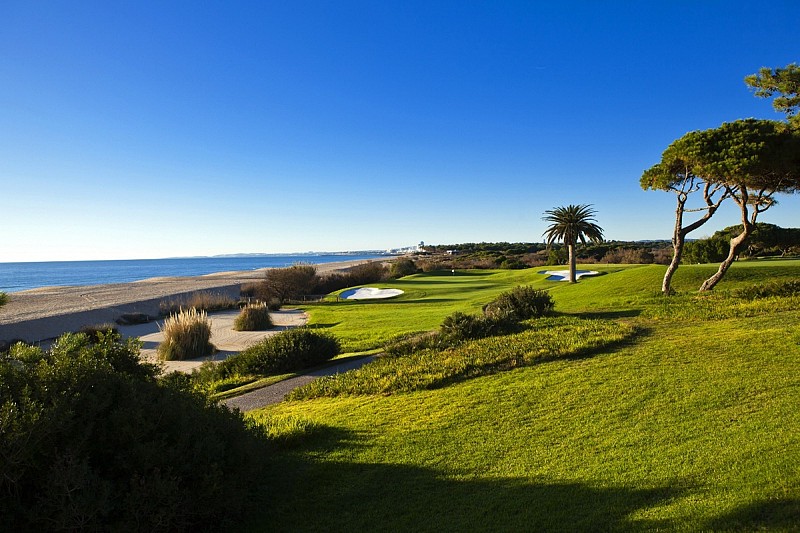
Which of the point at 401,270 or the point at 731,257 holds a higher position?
the point at 731,257

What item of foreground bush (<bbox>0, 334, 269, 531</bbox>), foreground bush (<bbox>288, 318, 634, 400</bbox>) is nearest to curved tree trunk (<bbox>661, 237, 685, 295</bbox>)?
foreground bush (<bbox>288, 318, 634, 400</bbox>)

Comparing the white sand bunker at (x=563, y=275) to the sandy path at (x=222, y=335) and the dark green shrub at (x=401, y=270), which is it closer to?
the dark green shrub at (x=401, y=270)

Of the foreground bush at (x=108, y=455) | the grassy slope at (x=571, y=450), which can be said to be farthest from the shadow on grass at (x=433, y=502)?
the foreground bush at (x=108, y=455)

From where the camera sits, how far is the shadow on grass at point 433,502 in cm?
409

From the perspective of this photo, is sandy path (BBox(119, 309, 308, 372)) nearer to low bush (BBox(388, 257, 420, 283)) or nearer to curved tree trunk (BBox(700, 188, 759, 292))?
curved tree trunk (BBox(700, 188, 759, 292))

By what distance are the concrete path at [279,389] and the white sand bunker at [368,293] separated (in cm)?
1941

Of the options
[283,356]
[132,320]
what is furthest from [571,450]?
[132,320]

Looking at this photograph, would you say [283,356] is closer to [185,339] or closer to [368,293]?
[185,339]

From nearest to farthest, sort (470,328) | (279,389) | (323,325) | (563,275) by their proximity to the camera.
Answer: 1. (279,389)
2. (470,328)
3. (323,325)
4. (563,275)

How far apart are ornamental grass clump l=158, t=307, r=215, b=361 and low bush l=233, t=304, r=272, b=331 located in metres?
5.47

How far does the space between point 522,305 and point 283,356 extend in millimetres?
8287

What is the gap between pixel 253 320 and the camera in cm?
2347

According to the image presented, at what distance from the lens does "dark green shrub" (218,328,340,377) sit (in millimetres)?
13227

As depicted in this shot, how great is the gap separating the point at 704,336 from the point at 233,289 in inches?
1832
